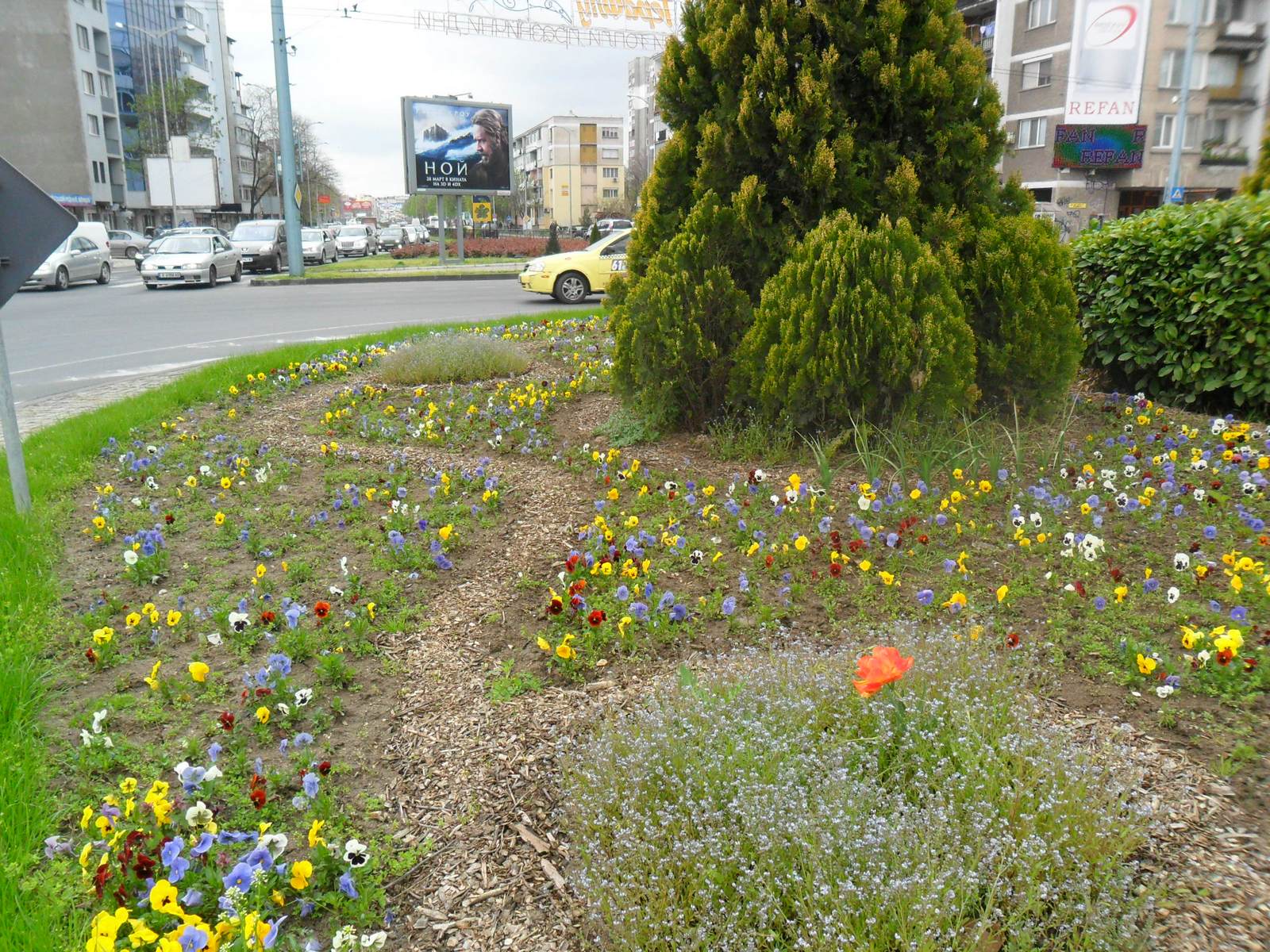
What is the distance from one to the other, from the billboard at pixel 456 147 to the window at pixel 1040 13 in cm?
2714

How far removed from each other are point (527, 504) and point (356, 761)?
2392mm

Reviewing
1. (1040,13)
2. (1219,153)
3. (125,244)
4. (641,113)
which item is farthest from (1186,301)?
(641,113)

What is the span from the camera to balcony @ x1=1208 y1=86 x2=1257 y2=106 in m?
43.1

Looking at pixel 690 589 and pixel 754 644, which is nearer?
pixel 754 644

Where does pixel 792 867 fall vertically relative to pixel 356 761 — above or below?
above

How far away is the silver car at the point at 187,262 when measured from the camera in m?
24.9

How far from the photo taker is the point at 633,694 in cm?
329

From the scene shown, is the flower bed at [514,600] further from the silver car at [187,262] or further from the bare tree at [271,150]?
the bare tree at [271,150]

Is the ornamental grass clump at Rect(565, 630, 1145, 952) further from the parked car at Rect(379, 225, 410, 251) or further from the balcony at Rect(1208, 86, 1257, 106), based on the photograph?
the parked car at Rect(379, 225, 410, 251)

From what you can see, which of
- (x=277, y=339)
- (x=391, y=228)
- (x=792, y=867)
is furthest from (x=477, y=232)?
(x=792, y=867)

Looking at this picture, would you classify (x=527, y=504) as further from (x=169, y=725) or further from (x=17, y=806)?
(x=17, y=806)

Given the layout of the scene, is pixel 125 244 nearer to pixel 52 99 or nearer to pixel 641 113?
pixel 52 99

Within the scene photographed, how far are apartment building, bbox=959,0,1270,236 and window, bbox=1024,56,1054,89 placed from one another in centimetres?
5

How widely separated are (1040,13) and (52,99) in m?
59.1
